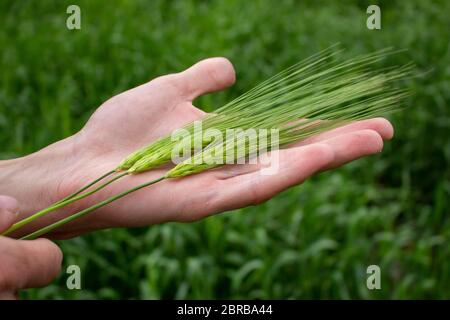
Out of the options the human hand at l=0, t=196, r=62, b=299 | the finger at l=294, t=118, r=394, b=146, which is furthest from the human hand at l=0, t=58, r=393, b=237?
the human hand at l=0, t=196, r=62, b=299

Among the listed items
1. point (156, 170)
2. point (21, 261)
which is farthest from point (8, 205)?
point (156, 170)

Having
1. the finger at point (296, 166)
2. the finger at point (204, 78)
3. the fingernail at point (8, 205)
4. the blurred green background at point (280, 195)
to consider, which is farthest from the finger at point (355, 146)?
the blurred green background at point (280, 195)

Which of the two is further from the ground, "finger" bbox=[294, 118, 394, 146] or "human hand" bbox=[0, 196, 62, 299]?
"finger" bbox=[294, 118, 394, 146]

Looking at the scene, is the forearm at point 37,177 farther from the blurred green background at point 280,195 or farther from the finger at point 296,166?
the blurred green background at point 280,195

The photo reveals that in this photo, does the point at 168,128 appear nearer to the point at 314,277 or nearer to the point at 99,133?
the point at 99,133

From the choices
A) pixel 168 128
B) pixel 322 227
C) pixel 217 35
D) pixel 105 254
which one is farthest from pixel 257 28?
pixel 168 128

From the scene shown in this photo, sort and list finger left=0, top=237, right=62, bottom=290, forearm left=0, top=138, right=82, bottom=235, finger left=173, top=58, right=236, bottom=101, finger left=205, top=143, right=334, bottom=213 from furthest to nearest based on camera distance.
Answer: finger left=173, top=58, right=236, bottom=101 → forearm left=0, top=138, right=82, bottom=235 → finger left=205, top=143, right=334, bottom=213 → finger left=0, top=237, right=62, bottom=290

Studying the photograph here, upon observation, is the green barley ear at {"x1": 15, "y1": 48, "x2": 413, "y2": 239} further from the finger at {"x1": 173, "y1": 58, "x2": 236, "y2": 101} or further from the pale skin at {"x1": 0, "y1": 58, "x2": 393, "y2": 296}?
the finger at {"x1": 173, "y1": 58, "x2": 236, "y2": 101}
